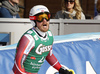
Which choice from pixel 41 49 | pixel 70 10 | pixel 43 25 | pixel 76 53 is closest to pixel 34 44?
pixel 41 49

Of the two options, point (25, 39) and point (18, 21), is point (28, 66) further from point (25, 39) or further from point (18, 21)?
point (18, 21)

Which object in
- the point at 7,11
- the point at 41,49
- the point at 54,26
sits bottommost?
the point at 41,49

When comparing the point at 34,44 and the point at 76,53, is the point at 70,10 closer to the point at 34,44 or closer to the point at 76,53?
the point at 76,53

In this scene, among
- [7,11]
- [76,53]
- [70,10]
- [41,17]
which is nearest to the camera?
[41,17]

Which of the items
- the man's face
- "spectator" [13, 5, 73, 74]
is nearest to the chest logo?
"spectator" [13, 5, 73, 74]

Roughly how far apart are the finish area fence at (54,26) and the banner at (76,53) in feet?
3.51

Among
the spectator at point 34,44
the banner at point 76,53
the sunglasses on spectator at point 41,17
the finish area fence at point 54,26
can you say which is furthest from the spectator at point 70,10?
the sunglasses on spectator at point 41,17

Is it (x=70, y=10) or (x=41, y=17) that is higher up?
(x=70, y=10)

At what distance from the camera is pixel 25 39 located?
10.7 feet

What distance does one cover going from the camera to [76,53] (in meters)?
4.75

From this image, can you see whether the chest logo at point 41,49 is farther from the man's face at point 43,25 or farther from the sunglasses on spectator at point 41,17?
the sunglasses on spectator at point 41,17

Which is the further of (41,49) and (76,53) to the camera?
(76,53)

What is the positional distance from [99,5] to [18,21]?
5.96 ft

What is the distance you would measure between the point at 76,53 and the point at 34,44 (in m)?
1.56
